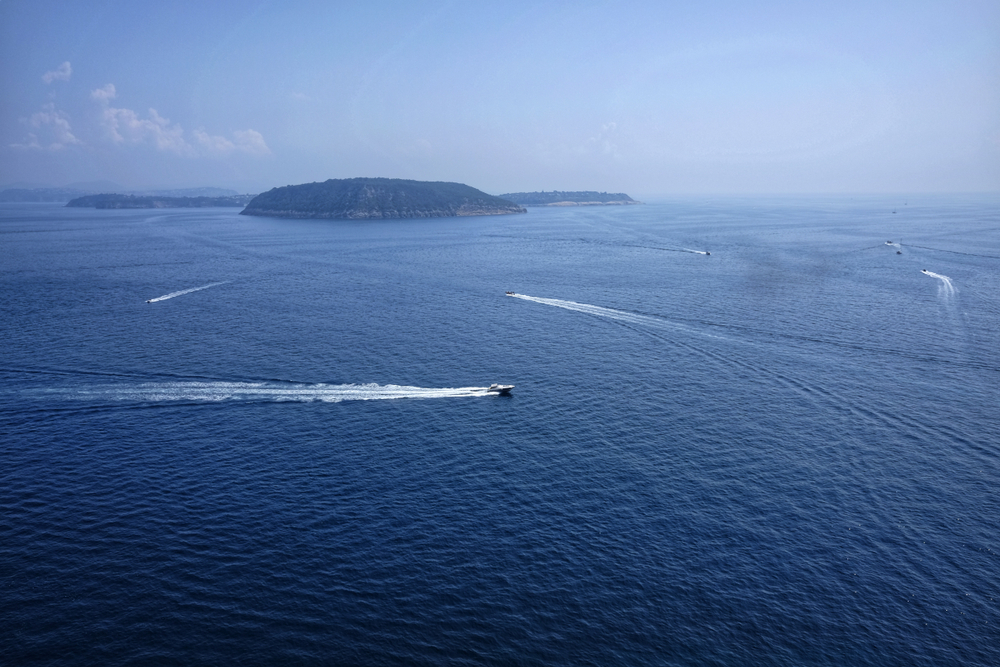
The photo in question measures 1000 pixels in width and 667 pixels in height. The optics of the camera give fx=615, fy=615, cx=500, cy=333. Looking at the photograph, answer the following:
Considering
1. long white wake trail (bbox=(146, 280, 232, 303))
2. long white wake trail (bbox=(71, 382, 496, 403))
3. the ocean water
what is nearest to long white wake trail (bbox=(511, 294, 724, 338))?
the ocean water

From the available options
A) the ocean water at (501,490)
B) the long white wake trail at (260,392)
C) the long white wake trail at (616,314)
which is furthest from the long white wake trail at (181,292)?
the long white wake trail at (616,314)

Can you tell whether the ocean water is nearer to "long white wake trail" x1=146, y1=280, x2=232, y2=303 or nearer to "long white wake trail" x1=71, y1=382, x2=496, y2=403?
"long white wake trail" x1=71, y1=382, x2=496, y2=403

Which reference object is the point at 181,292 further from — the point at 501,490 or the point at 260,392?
the point at 501,490

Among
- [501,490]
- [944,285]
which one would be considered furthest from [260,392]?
[944,285]

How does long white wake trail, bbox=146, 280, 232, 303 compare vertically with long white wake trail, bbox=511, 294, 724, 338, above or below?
above

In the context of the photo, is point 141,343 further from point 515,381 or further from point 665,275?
point 665,275

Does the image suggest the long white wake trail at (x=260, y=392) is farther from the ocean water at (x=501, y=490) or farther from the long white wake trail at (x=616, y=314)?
the long white wake trail at (x=616, y=314)

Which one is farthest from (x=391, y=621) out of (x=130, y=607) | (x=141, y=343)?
(x=141, y=343)
